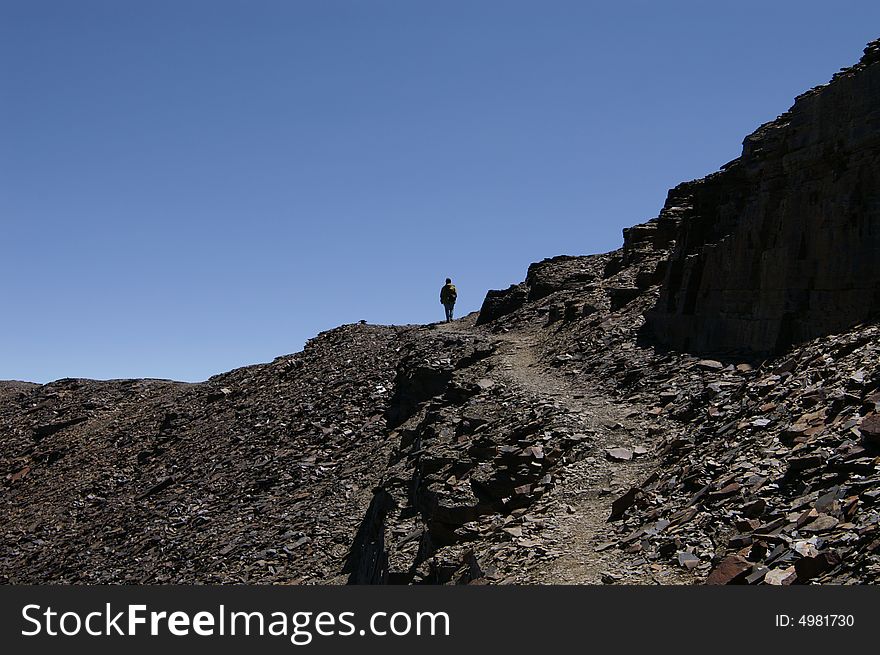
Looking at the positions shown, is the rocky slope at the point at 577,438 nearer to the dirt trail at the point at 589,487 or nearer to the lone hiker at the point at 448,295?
the dirt trail at the point at 589,487

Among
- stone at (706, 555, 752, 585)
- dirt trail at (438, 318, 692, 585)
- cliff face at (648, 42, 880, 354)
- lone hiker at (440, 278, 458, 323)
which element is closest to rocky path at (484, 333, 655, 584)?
dirt trail at (438, 318, 692, 585)

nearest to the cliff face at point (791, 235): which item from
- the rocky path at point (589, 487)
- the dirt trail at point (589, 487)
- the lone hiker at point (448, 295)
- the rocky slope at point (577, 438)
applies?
the rocky slope at point (577, 438)

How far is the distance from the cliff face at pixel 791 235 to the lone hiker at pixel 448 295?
16.4 metres

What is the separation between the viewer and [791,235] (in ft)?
75.8

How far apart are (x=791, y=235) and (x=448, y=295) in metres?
22.6

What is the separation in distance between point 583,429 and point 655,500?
5051mm

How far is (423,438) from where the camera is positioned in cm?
2589

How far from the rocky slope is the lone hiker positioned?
2.01 m

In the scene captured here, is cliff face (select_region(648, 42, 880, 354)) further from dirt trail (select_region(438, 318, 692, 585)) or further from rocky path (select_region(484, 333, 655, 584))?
rocky path (select_region(484, 333, 655, 584))

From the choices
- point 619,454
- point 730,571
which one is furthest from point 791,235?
point 730,571

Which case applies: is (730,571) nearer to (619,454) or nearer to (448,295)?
(619,454)

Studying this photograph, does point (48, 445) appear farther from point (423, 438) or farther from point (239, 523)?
point (423, 438)

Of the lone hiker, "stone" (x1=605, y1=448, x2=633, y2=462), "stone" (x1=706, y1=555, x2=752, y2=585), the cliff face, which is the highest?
the lone hiker

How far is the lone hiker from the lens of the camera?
44125 mm
